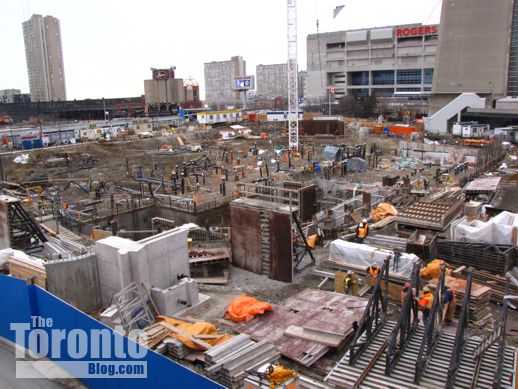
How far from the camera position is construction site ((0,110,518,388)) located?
8039mm

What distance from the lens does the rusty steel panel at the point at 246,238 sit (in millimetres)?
13455

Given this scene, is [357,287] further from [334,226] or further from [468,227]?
[334,226]

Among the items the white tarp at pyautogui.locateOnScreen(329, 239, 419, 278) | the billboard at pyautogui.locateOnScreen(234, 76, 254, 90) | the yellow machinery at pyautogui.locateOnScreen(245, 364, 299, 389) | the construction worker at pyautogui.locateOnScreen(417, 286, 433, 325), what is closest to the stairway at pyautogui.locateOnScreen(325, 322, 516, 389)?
the construction worker at pyautogui.locateOnScreen(417, 286, 433, 325)

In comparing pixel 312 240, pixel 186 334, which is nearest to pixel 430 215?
pixel 312 240

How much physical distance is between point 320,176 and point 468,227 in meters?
16.8

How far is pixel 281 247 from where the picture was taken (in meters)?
13.0

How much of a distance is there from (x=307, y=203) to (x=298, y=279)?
8013 millimetres

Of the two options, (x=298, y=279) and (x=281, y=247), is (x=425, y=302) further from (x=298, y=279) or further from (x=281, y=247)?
(x=281, y=247)

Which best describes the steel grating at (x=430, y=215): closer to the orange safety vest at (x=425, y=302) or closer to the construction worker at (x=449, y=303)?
the construction worker at (x=449, y=303)

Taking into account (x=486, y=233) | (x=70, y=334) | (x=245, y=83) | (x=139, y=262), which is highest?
(x=245, y=83)

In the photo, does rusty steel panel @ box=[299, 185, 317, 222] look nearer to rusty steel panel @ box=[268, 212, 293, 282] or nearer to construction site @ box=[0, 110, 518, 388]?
construction site @ box=[0, 110, 518, 388]

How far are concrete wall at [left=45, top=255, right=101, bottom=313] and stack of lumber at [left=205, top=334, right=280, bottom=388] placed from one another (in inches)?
183

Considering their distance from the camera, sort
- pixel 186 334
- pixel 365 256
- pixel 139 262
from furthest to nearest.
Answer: pixel 365 256
pixel 139 262
pixel 186 334

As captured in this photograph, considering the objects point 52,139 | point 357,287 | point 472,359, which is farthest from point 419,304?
point 52,139
